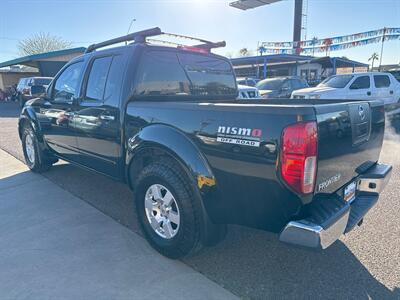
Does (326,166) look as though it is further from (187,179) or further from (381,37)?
(381,37)

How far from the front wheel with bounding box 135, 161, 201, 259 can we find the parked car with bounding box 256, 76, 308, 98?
1132cm

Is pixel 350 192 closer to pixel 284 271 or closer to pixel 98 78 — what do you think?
pixel 284 271

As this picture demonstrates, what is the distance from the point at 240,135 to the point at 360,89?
34.3ft

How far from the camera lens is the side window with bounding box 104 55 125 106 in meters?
3.14

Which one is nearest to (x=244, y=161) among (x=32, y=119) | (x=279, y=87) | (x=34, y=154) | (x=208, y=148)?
(x=208, y=148)

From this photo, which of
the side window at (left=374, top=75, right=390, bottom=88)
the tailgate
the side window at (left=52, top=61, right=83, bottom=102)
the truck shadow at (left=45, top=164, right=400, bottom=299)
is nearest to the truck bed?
the tailgate

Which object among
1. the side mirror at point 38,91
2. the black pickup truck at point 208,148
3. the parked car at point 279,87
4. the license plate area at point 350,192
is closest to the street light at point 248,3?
the parked car at point 279,87

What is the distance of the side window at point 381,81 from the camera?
10.8 meters

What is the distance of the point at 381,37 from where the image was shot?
27.3 m

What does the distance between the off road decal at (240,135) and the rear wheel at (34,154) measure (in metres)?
4.05

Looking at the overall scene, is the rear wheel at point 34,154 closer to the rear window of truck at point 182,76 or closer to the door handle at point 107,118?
the door handle at point 107,118

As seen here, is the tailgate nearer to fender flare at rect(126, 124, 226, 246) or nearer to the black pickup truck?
the black pickup truck

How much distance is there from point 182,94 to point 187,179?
1.32 metres

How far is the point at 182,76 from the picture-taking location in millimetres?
3512
